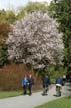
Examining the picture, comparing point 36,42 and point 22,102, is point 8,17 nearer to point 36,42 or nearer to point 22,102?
point 36,42

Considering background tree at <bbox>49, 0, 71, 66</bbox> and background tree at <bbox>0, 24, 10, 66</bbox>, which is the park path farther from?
background tree at <bbox>49, 0, 71, 66</bbox>

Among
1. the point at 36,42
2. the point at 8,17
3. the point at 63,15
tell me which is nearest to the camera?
the point at 36,42

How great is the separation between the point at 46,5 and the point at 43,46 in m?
29.3

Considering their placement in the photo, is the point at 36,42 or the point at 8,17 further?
the point at 8,17

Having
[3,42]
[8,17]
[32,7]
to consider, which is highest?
[32,7]

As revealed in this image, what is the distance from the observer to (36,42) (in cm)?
6619

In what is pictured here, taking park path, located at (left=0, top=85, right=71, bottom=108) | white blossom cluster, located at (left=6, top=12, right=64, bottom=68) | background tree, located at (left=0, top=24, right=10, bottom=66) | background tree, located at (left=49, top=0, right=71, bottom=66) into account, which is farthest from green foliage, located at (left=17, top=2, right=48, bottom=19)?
park path, located at (left=0, top=85, right=71, bottom=108)

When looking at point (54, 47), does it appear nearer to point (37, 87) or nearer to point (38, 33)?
point (38, 33)

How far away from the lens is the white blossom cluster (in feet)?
217

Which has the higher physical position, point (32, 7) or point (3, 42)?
point (32, 7)

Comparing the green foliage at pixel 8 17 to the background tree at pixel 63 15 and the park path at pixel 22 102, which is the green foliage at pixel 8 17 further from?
the park path at pixel 22 102

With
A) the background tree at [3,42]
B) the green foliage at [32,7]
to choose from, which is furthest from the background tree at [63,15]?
the green foliage at [32,7]

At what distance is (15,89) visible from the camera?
4691 cm

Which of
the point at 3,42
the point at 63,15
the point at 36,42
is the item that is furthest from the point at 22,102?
the point at 63,15
